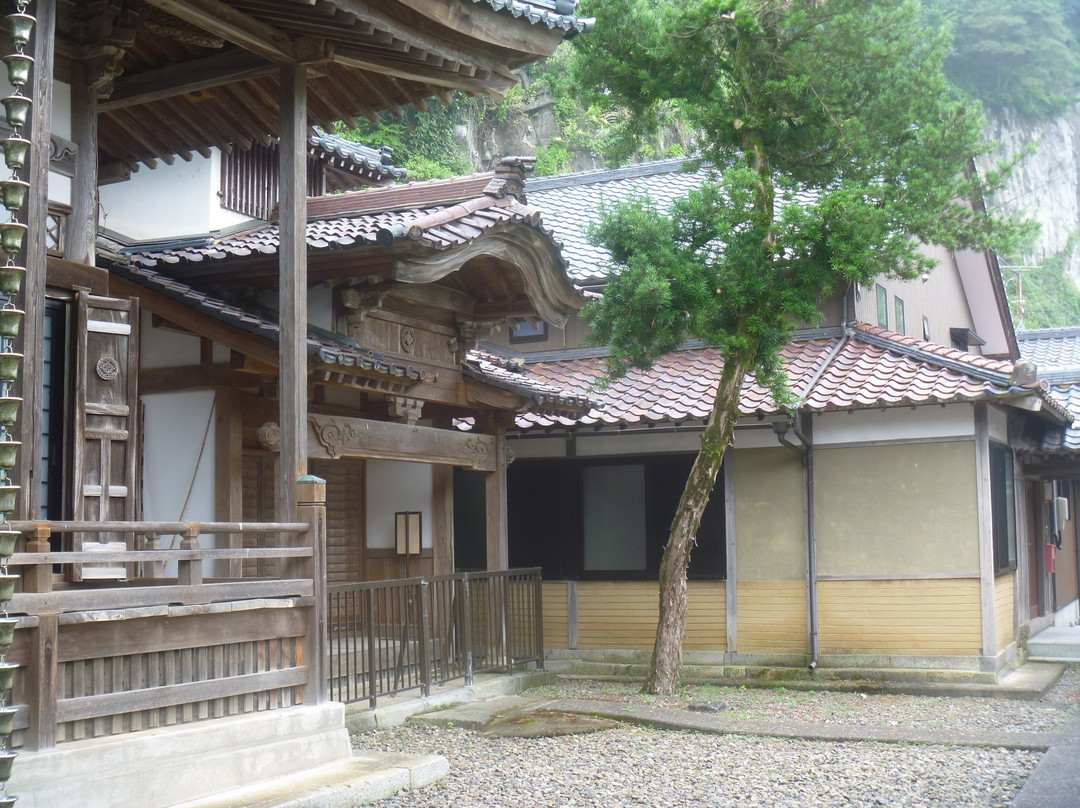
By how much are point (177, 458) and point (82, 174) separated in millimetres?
3005

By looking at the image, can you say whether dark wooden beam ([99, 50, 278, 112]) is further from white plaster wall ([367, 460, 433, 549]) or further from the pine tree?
white plaster wall ([367, 460, 433, 549])

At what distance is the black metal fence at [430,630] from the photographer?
980 cm

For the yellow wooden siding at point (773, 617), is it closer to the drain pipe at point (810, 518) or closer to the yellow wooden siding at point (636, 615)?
the drain pipe at point (810, 518)

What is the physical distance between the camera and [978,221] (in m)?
11.3

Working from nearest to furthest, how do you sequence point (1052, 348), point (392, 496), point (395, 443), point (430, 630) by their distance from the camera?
point (395, 443)
point (430, 630)
point (392, 496)
point (1052, 348)

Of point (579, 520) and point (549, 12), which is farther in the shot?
point (579, 520)

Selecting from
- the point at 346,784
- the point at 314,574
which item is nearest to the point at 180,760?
the point at 346,784

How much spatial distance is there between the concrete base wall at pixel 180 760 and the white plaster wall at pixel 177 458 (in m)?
2.89

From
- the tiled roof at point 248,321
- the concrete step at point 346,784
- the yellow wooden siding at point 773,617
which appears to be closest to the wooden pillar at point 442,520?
the tiled roof at point 248,321

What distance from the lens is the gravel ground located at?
737cm

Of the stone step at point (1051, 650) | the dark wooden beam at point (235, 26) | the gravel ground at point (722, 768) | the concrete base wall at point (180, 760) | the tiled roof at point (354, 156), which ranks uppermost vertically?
the tiled roof at point (354, 156)

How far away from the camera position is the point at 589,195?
1994 cm

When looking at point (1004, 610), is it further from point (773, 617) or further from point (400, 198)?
point (400, 198)

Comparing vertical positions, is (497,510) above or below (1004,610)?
above
